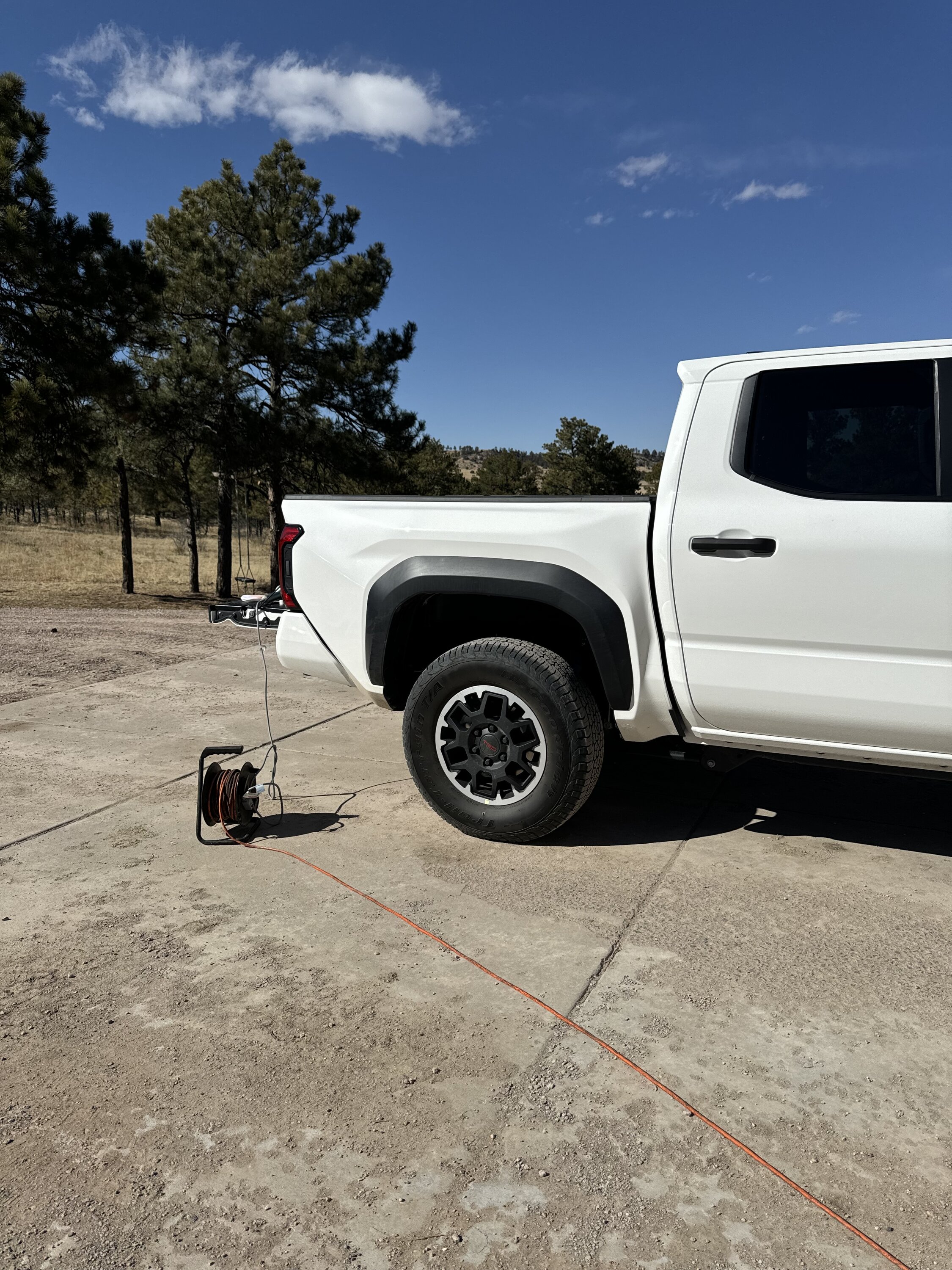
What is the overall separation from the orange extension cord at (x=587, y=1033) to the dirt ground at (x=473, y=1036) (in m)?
0.03

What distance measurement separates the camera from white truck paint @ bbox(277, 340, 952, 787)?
3.08 meters

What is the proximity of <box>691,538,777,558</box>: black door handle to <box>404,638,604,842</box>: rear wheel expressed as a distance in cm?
76

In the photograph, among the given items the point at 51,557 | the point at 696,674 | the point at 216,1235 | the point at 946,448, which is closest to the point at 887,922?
the point at 696,674

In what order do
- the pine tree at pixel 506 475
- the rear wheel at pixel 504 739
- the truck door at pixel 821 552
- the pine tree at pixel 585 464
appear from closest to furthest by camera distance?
the truck door at pixel 821 552, the rear wheel at pixel 504 739, the pine tree at pixel 585 464, the pine tree at pixel 506 475

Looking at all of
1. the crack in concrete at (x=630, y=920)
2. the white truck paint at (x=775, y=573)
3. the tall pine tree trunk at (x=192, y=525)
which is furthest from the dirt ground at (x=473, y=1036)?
the tall pine tree trunk at (x=192, y=525)

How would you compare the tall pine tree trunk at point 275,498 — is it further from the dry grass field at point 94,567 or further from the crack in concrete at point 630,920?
the crack in concrete at point 630,920

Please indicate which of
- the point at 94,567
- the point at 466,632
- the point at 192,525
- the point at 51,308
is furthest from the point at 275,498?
the point at 466,632

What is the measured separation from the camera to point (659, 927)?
10.3ft

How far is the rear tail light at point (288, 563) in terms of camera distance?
4.24m

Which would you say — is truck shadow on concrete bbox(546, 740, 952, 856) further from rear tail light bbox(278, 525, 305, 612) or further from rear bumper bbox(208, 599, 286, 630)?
rear bumper bbox(208, 599, 286, 630)

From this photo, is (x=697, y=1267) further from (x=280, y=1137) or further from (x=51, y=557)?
(x=51, y=557)

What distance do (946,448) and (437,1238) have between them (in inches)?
112

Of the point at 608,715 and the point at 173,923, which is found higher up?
the point at 608,715

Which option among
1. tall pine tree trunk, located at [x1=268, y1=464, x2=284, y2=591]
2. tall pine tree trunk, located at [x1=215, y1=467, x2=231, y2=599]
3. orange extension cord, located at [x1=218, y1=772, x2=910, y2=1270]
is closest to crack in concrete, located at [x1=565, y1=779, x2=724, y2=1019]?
orange extension cord, located at [x1=218, y1=772, x2=910, y2=1270]
